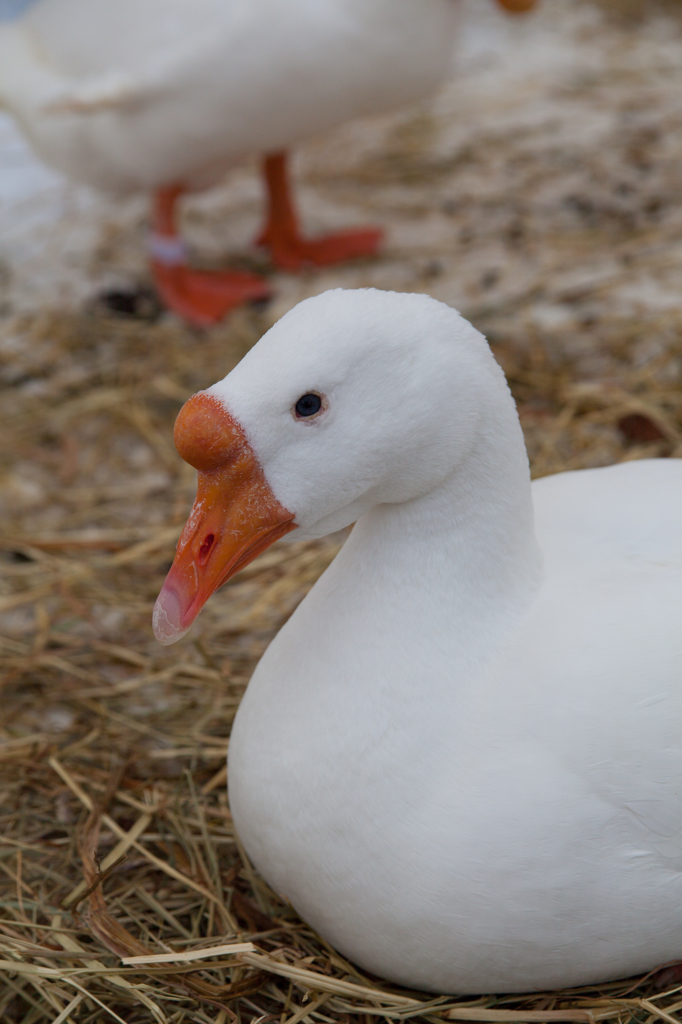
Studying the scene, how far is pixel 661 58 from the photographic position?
17.0ft

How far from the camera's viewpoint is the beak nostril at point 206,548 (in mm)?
1348

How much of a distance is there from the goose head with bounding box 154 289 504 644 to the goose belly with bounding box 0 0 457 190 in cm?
211

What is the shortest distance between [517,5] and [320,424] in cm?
274

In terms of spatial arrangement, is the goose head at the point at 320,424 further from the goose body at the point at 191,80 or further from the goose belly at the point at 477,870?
the goose body at the point at 191,80

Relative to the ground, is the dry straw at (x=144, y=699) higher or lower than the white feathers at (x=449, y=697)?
lower

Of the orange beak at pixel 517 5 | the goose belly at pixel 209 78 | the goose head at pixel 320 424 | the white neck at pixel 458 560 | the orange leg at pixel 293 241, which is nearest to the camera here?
the goose head at pixel 320 424

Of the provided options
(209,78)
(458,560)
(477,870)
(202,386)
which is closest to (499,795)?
(477,870)

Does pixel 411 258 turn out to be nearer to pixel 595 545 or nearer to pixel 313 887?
pixel 595 545

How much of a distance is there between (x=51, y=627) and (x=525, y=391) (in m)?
1.49

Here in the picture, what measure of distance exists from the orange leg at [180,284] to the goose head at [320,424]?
2385mm

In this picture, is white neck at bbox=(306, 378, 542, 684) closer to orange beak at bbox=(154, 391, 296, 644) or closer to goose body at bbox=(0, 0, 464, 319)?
orange beak at bbox=(154, 391, 296, 644)

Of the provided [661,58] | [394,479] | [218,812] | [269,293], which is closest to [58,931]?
[218,812]

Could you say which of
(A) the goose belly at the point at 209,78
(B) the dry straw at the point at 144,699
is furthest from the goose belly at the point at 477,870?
(A) the goose belly at the point at 209,78

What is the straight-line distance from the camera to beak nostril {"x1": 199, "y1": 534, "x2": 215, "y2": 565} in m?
1.35
